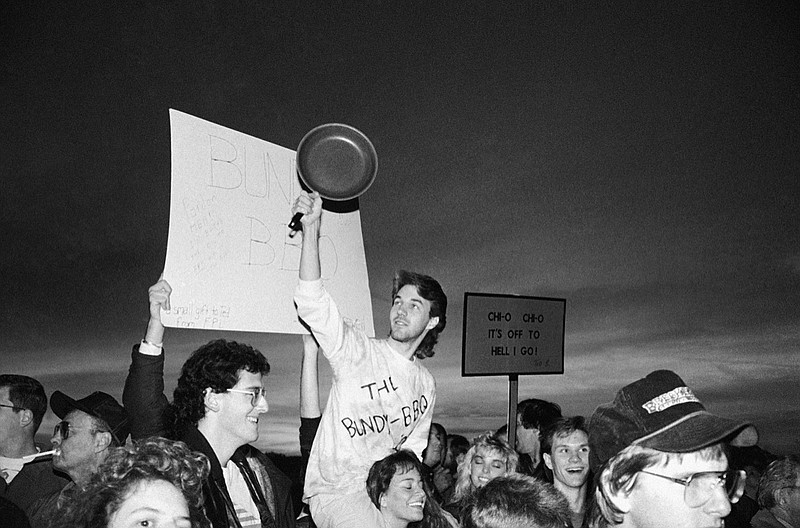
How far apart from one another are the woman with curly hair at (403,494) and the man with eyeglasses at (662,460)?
3.94 feet

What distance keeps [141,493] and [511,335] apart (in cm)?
331

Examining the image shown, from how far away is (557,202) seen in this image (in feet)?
21.5

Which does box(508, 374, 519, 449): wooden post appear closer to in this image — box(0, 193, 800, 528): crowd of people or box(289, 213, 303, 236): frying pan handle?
box(0, 193, 800, 528): crowd of people

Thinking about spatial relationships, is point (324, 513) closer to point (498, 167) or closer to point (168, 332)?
point (168, 332)

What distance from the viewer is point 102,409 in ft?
8.93

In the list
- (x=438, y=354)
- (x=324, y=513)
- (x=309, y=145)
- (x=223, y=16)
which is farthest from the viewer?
(x=438, y=354)

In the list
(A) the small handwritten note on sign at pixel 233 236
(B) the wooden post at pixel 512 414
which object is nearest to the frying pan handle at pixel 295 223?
(A) the small handwritten note on sign at pixel 233 236

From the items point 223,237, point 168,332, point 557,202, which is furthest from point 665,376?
point 557,202

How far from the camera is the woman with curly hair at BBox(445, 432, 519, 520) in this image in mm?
3156

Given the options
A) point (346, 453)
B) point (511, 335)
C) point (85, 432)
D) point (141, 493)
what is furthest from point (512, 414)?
point (141, 493)

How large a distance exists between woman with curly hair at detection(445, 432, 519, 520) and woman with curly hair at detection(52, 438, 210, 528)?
171 centimetres

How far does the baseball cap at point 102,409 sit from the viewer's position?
2695mm

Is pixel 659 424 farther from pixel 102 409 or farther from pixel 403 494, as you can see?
pixel 102 409

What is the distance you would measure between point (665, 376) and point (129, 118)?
3.84 m
